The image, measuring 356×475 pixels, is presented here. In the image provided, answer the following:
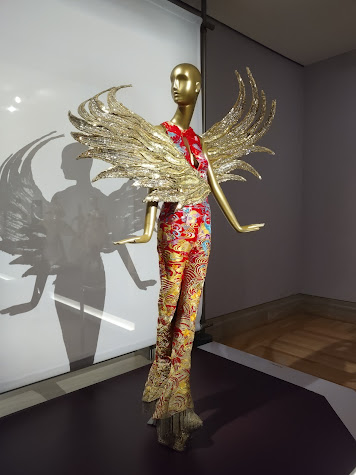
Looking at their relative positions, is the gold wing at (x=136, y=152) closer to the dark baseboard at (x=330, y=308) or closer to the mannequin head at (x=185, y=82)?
the mannequin head at (x=185, y=82)

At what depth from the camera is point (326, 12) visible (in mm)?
2613

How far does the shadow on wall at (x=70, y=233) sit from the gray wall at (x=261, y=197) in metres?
0.92

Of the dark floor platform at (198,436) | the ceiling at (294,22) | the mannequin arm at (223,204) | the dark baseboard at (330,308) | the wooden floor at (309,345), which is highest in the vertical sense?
the ceiling at (294,22)

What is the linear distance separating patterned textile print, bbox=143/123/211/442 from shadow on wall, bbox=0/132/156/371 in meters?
0.63

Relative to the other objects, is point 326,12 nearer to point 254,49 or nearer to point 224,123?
point 254,49

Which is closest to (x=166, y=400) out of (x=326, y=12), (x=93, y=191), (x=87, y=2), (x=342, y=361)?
(x=93, y=191)

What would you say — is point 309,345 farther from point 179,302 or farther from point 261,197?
point 179,302

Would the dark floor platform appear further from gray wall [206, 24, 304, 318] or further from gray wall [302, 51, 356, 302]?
gray wall [302, 51, 356, 302]

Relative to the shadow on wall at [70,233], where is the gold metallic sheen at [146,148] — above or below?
above

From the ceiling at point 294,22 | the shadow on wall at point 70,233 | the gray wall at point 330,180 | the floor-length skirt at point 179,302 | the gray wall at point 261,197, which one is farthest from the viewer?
the gray wall at point 330,180

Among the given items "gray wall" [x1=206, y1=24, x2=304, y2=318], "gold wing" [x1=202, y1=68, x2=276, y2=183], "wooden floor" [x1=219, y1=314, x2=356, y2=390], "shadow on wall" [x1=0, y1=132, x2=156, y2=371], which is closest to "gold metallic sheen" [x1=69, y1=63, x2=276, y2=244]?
"gold wing" [x1=202, y1=68, x2=276, y2=183]

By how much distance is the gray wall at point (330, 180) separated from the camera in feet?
10.5

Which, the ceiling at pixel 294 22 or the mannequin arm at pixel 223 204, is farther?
the ceiling at pixel 294 22

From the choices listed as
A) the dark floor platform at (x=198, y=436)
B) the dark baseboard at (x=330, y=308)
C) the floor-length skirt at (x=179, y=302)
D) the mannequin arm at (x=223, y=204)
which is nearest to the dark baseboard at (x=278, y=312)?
the dark baseboard at (x=330, y=308)
